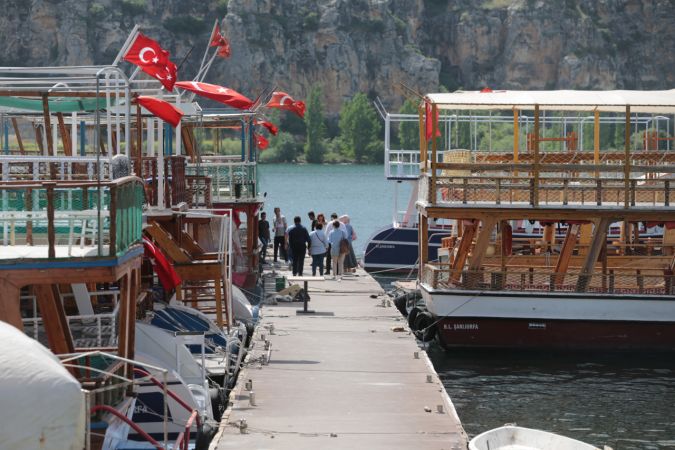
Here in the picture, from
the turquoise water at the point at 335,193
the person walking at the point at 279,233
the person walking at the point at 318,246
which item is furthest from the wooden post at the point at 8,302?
the turquoise water at the point at 335,193

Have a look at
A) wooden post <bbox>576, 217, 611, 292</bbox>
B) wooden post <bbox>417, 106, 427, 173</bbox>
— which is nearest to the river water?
wooden post <bbox>576, 217, 611, 292</bbox>

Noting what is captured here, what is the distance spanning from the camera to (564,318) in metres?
26.0

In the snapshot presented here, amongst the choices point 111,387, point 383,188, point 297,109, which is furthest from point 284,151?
point 111,387

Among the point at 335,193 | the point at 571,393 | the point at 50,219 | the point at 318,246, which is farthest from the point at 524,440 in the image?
the point at 335,193

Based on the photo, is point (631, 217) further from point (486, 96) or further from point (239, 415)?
point (239, 415)

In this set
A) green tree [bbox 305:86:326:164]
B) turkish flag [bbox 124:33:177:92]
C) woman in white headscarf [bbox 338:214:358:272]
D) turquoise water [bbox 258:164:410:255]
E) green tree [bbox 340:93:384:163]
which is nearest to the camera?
turkish flag [bbox 124:33:177:92]

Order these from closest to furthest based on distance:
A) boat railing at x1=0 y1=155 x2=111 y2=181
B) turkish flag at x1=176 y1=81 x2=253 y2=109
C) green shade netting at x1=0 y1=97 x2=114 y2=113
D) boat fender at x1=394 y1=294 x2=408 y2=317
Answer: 1. boat railing at x1=0 y1=155 x2=111 y2=181
2. green shade netting at x1=0 y1=97 x2=114 y2=113
3. turkish flag at x1=176 y1=81 x2=253 y2=109
4. boat fender at x1=394 y1=294 x2=408 y2=317

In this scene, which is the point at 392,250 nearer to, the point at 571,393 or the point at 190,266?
the point at 190,266

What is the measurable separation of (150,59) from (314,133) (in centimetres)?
15791

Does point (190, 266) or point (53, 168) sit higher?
point (53, 168)

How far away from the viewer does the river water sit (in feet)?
68.7

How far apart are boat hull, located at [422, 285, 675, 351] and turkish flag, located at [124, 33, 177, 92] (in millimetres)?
7466

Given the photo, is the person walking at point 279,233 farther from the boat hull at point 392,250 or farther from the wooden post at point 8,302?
the wooden post at point 8,302

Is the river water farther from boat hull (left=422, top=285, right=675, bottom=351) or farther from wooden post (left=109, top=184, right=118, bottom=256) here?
wooden post (left=109, top=184, right=118, bottom=256)
